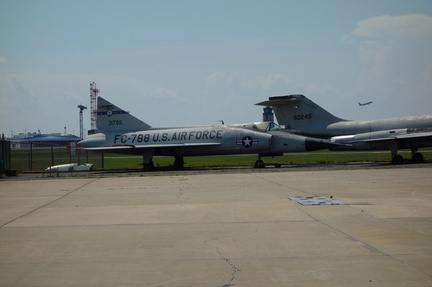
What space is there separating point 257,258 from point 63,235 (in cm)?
340

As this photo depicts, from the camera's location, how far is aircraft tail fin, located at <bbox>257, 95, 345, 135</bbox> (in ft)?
105

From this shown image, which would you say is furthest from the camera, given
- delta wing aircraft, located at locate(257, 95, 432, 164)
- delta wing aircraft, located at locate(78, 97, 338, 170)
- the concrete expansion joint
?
delta wing aircraft, located at locate(257, 95, 432, 164)

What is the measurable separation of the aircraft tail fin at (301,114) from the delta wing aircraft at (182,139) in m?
4.70

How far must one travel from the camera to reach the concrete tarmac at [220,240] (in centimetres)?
556

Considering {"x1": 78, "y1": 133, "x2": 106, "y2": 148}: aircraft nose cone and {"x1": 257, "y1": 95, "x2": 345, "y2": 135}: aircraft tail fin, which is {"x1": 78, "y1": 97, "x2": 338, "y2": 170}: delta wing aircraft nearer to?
{"x1": 78, "y1": 133, "x2": 106, "y2": 148}: aircraft nose cone

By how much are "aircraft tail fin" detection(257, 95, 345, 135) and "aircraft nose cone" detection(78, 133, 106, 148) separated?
1037 centimetres

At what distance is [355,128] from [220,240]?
24.4 m

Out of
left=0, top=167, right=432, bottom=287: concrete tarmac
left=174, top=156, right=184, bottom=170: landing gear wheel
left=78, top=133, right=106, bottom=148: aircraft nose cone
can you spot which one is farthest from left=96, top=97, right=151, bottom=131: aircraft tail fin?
left=0, top=167, right=432, bottom=287: concrete tarmac

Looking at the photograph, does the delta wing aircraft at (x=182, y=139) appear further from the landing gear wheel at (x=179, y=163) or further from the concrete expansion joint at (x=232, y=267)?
the concrete expansion joint at (x=232, y=267)

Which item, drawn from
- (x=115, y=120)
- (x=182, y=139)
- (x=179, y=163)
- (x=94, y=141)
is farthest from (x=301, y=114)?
(x=94, y=141)

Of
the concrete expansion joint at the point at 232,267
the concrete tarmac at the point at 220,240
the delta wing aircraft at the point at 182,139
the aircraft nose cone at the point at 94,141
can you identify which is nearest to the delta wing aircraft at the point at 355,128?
the delta wing aircraft at the point at 182,139

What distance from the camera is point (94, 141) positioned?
30.1 meters

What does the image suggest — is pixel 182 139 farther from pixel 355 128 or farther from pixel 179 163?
pixel 355 128

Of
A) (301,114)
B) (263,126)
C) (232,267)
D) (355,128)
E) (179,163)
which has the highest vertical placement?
(301,114)
